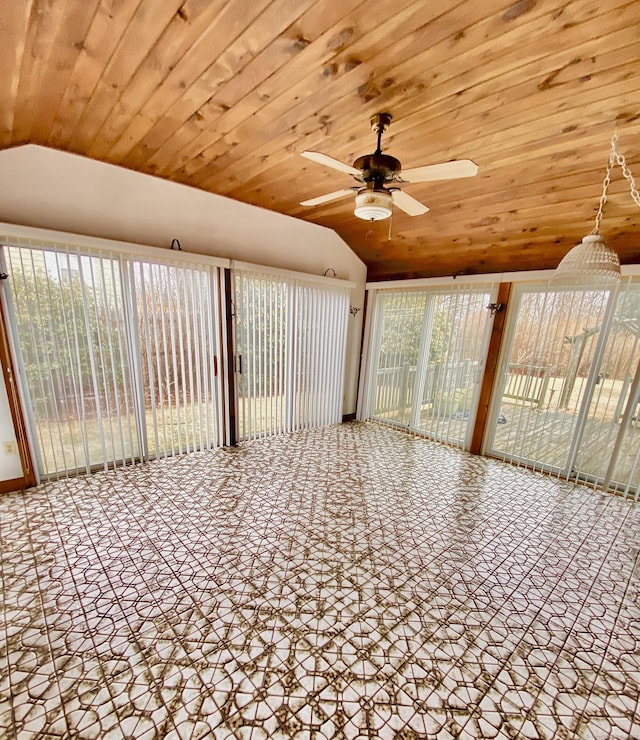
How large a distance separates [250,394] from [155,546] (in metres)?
1.91

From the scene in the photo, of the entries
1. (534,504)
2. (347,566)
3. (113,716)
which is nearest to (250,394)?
(347,566)

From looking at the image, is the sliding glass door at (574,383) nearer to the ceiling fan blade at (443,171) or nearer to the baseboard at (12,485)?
the ceiling fan blade at (443,171)

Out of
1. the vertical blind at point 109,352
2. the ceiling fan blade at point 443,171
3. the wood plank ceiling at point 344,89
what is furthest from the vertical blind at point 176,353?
the ceiling fan blade at point 443,171

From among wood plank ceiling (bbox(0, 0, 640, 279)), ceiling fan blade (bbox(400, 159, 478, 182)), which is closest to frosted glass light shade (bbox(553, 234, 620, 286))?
wood plank ceiling (bbox(0, 0, 640, 279))

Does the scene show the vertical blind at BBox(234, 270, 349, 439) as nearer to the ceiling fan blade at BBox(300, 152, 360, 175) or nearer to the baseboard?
the baseboard

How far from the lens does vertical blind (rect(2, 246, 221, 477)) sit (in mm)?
2441

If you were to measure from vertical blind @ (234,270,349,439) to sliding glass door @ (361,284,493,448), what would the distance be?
0.61 m

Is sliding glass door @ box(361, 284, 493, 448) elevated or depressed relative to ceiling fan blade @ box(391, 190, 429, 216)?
depressed

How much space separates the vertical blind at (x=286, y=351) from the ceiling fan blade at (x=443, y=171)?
2.27m

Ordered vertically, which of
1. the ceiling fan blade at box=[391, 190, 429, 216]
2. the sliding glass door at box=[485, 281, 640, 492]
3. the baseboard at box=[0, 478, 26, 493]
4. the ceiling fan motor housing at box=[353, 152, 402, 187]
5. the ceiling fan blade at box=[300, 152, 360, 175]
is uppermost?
the ceiling fan motor housing at box=[353, 152, 402, 187]

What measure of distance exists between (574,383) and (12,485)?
514 centimetres

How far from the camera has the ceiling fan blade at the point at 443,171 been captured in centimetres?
133

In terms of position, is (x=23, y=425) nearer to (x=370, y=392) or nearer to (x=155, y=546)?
(x=155, y=546)

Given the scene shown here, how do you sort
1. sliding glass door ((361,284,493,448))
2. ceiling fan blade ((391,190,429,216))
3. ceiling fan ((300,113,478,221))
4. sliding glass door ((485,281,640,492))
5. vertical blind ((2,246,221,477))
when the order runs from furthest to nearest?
1. sliding glass door ((361,284,493,448))
2. sliding glass door ((485,281,640,492))
3. vertical blind ((2,246,221,477))
4. ceiling fan blade ((391,190,429,216))
5. ceiling fan ((300,113,478,221))
